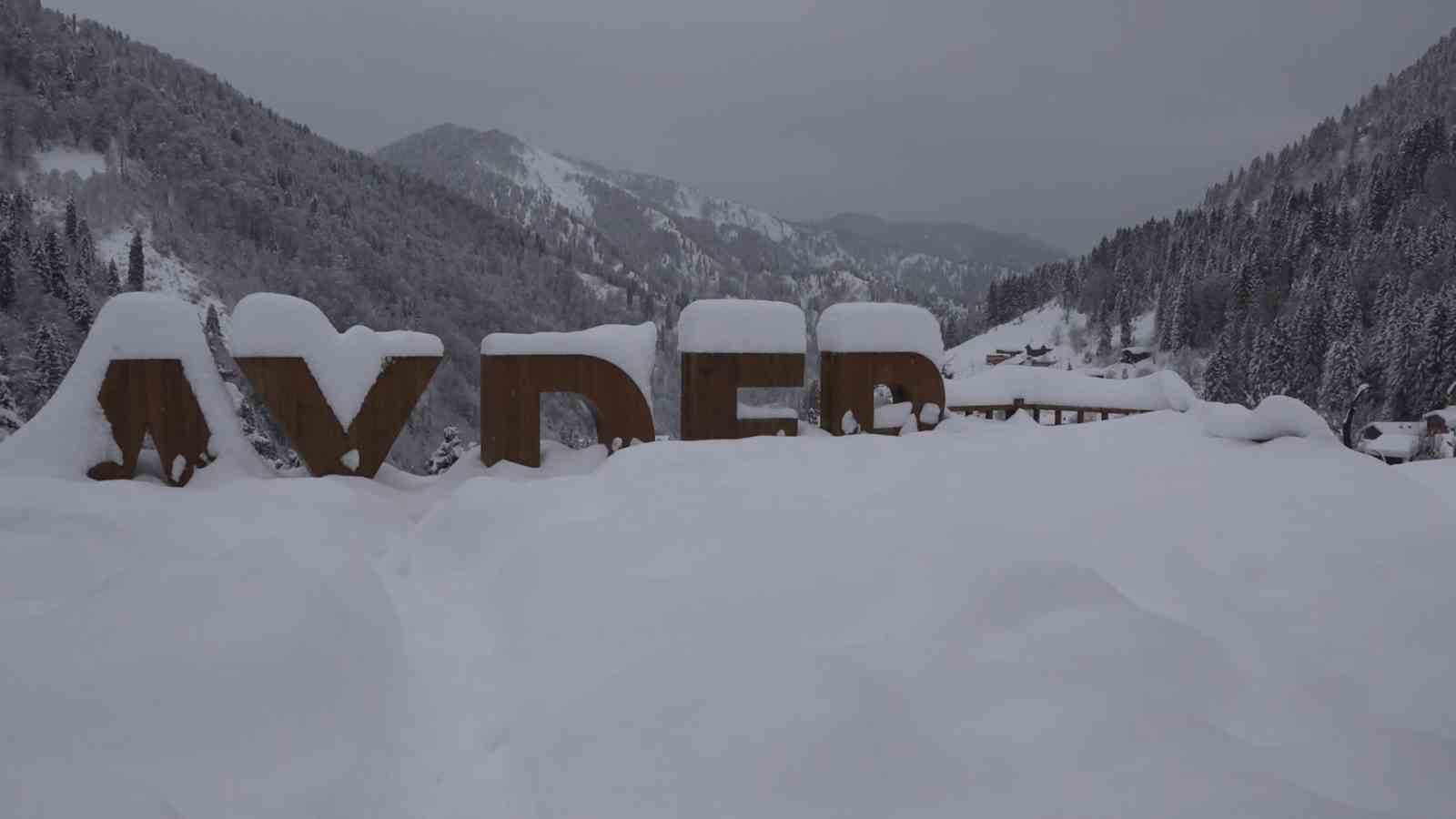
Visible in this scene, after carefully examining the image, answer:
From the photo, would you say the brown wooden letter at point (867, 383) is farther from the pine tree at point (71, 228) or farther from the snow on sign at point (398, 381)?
the pine tree at point (71, 228)

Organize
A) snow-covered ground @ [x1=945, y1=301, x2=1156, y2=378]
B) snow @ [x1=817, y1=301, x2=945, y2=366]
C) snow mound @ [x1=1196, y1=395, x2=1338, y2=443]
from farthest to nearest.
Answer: snow-covered ground @ [x1=945, y1=301, x2=1156, y2=378] < snow @ [x1=817, y1=301, x2=945, y2=366] < snow mound @ [x1=1196, y1=395, x2=1338, y2=443]

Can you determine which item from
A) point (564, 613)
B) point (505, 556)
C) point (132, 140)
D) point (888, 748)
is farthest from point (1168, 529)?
point (132, 140)

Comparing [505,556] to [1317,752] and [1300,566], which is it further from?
[1300,566]

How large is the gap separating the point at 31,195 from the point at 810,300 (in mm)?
141690

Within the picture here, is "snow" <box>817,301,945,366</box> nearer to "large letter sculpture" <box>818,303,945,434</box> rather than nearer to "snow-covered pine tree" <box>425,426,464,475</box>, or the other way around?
"large letter sculpture" <box>818,303,945,434</box>

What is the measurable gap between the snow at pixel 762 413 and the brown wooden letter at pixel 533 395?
101cm

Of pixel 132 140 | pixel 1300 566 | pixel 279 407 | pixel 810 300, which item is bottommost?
pixel 1300 566

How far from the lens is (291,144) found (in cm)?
12269

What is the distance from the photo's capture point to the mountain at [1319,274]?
46.3 meters

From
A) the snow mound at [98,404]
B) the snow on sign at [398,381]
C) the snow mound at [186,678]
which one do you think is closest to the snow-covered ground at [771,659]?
the snow mound at [186,678]

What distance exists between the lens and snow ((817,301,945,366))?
765cm

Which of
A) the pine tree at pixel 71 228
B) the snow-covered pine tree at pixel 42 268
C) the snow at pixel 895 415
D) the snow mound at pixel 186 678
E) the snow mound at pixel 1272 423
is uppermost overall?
the pine tree at pixel 71 228

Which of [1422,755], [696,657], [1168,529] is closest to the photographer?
[1422,755]

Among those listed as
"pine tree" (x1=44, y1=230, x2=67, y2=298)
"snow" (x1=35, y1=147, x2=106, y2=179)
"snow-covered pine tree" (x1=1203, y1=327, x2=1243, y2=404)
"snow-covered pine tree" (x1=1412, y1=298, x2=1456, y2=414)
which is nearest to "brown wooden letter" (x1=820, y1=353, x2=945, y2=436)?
"snow-covered pine tree" (x1=1412, y1=298, x2=1456, y2=414)
